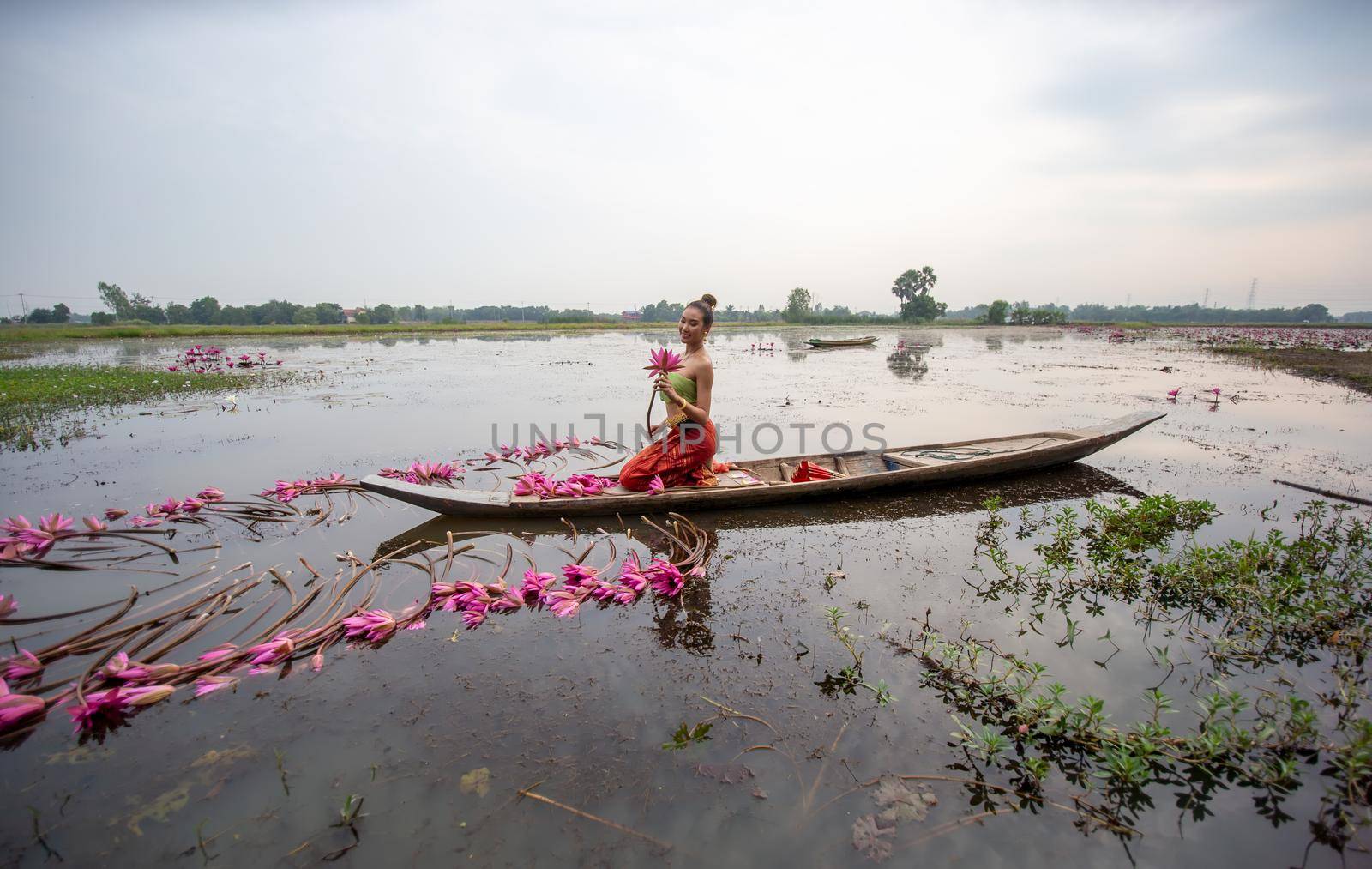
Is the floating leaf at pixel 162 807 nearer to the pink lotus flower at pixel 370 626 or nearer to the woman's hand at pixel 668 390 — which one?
the pink lotus flower at pixel 370 626

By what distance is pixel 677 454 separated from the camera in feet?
16.9

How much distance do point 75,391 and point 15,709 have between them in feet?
41.5

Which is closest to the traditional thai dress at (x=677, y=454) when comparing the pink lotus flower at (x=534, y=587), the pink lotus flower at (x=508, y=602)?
the pink lotus flower at (x=534, y=587)

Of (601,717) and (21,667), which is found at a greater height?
(21,667)

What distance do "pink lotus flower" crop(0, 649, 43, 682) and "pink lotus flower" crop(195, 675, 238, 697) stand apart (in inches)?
33.8

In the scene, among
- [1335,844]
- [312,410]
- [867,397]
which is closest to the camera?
[1335,844]

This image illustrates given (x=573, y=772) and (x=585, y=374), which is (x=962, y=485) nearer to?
(x=573, y=772)

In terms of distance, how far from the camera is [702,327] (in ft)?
16.7

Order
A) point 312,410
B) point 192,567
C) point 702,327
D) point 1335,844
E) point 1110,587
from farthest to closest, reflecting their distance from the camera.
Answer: point 312,410 → point 702,327 → point 192,567 → point 1110,587 → point 1335,844

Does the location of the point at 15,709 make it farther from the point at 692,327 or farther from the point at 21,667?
the point at 692,327

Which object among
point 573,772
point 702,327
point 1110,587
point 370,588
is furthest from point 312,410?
point 1110,587

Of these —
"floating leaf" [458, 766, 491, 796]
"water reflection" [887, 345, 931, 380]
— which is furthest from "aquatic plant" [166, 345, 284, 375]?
"water reflection" [887, 345, 931, 380]

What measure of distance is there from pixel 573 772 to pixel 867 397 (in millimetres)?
11844

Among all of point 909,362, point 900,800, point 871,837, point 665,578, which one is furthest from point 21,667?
point 909,362
